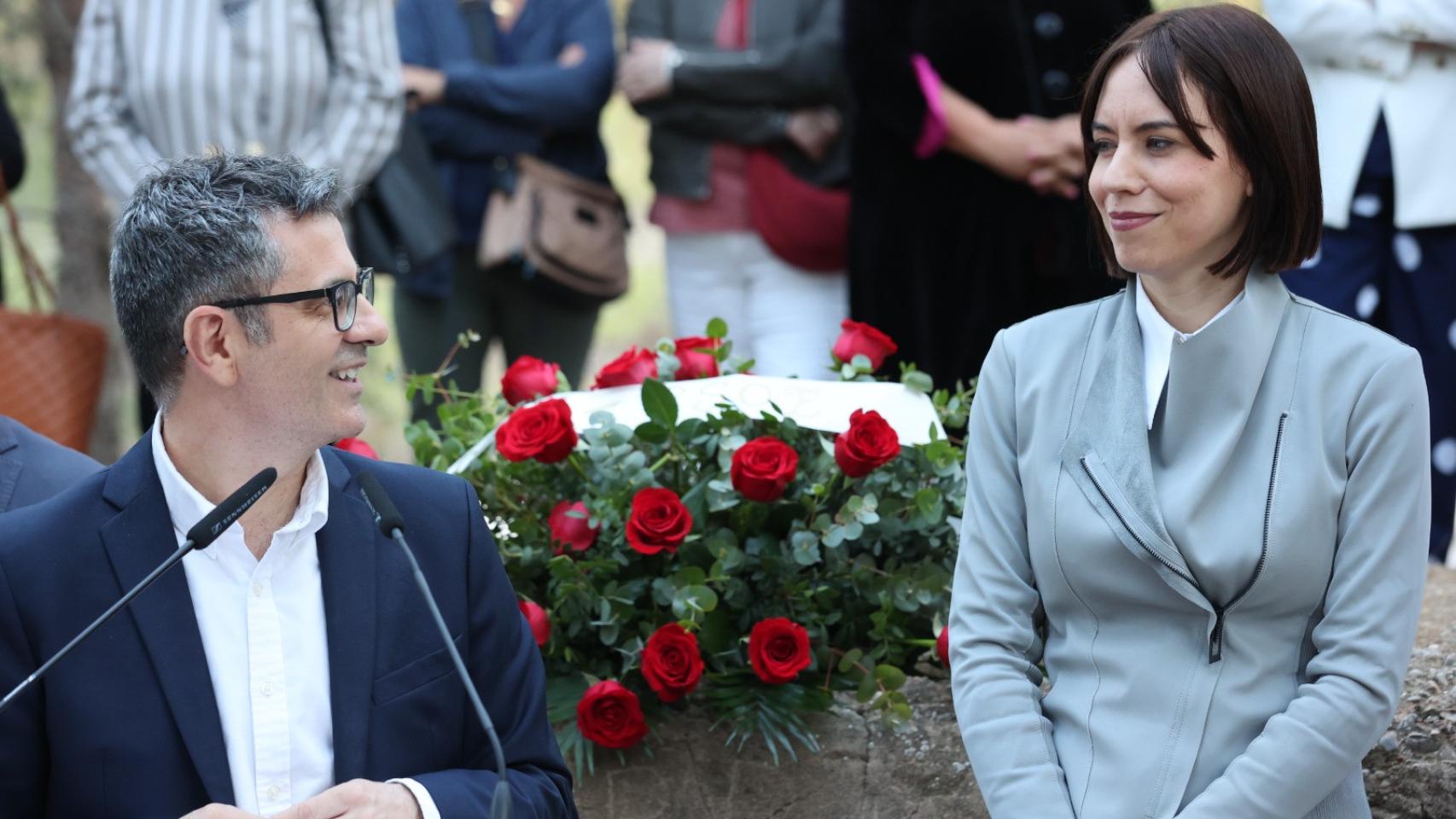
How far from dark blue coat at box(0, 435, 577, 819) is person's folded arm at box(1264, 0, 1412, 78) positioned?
8.55ft

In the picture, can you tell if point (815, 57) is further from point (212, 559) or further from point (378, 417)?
point (378, 417)

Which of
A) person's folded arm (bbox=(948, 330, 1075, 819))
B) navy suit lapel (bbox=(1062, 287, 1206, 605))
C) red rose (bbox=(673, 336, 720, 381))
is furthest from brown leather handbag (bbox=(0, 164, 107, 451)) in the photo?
navy suit lapel (bbox=(1062, 287, 1206, 605))

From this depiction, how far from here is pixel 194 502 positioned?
2.52 metres

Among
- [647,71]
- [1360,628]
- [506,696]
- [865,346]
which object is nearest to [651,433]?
[865,346]

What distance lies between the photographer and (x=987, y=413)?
272 centimetres

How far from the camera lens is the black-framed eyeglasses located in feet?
8.19

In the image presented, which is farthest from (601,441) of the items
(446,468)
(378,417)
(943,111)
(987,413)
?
(378,417)

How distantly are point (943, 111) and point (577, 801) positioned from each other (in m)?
2.25

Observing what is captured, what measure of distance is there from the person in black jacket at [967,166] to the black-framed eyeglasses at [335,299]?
95.8 inches

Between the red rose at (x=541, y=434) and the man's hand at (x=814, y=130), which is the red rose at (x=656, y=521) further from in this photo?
the man's hand at (x=814, y=130)

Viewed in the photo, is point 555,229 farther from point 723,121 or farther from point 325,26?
point 325,26

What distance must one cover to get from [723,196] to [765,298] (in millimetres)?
318

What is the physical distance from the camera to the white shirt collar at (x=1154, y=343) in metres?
2.61

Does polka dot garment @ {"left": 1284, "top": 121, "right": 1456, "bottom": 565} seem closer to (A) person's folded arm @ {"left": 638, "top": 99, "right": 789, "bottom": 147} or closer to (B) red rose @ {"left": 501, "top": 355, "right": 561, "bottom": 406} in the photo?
(A) person's folded arm @ {"left": 638, "top": 99, "right": 789, "bottom": 147}
